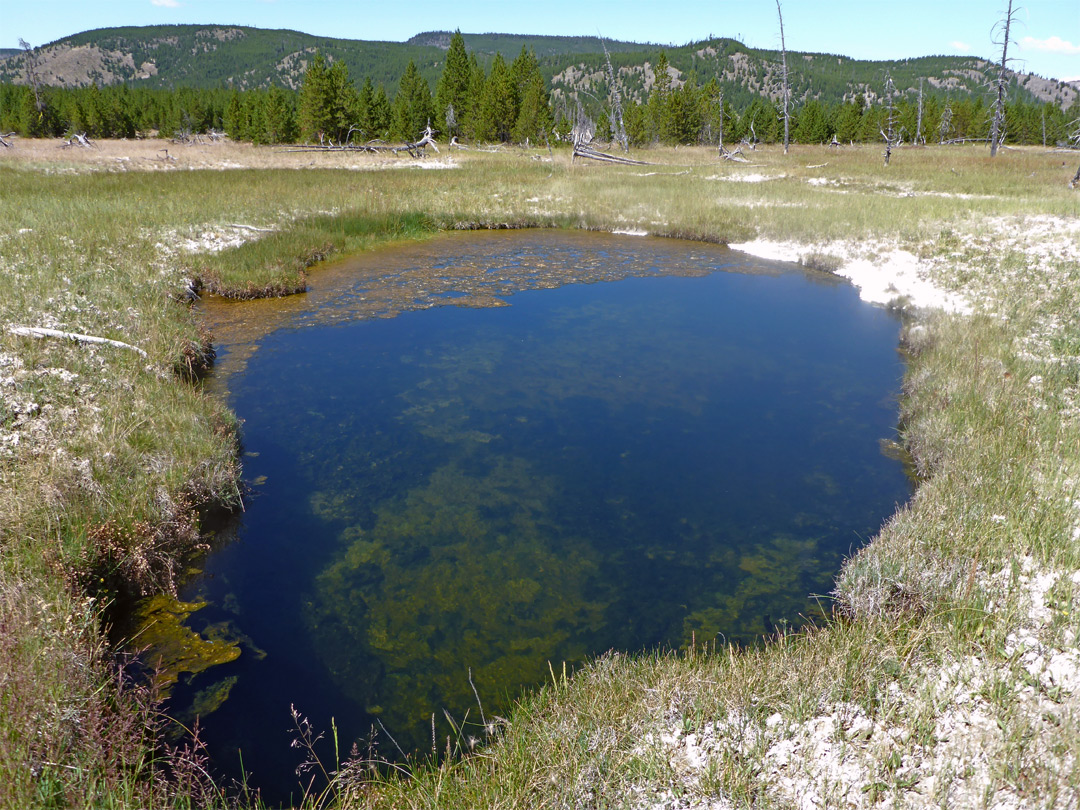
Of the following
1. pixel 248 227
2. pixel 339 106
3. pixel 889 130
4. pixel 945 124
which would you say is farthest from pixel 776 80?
pixel 248 227

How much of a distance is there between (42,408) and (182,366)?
2584 mm

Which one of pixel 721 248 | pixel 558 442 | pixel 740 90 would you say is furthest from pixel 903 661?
pixel 740 90

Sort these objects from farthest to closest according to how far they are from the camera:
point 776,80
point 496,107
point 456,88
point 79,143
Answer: point 776,80 → point 456,88 → point 496,107 → point 79,143

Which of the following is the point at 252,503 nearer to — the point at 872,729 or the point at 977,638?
the point at 872,729

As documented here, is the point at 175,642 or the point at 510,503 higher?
the point at 510,503

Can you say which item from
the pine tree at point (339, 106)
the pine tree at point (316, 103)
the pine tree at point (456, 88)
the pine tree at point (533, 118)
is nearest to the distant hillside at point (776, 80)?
the pine tree at point (456, 88)

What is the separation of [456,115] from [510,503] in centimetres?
5939

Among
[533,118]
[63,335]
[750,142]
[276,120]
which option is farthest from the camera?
[750,142]

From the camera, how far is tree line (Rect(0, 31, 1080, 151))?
167ft

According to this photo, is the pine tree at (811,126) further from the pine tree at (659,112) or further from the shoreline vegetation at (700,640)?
the shoreline vegetation at (700,640)

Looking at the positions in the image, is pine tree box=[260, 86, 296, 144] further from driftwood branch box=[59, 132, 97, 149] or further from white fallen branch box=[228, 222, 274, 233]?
white fallen branch box=[228, 222, 274, 233]

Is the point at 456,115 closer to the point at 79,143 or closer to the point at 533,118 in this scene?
the point at 533,118

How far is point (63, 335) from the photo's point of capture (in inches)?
302

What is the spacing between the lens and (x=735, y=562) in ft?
18.0
